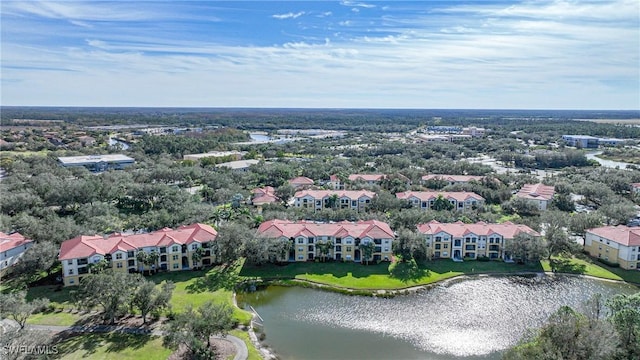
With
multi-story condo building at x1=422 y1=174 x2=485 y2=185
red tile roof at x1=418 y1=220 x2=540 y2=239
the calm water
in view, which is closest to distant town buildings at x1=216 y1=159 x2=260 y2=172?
multi-story condo building at x1=422 y1=174 x2=485 y2=185

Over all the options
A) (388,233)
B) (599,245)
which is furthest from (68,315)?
(599,245)

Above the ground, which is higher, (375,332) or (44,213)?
(44,213)

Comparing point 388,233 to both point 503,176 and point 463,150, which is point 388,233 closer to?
point 503,176

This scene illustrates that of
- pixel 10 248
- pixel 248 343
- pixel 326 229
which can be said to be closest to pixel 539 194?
pixel 326 229

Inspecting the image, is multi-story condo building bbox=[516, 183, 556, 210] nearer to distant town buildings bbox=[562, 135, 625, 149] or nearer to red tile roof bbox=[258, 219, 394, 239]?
red tile roof bbox=[258, 219, 394, 239]

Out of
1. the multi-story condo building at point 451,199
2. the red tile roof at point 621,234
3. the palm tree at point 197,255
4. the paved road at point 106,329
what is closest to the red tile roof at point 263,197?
the multi-story condo building at point 451,199

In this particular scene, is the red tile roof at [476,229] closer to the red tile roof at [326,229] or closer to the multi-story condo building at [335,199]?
the red tile roof at [326,229]

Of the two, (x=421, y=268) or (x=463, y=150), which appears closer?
(x=421, y=268)
